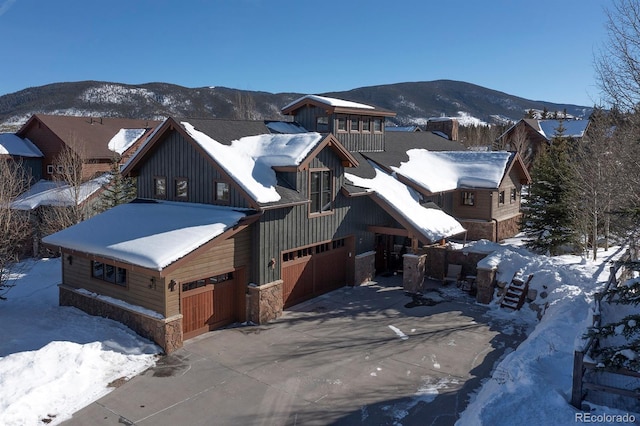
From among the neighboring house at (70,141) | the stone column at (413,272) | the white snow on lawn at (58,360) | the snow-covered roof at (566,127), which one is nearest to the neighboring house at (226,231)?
the stone column at (413,272)

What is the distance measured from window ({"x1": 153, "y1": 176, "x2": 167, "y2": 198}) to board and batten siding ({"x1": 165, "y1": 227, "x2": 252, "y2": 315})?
174 inches

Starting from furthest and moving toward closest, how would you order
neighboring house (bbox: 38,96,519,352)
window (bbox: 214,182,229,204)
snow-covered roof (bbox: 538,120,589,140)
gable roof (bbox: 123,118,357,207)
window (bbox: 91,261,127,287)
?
snow-covered roof (bbox: 538,120,589,140) → window (bbox: 214,182,229,204) → gable roof (bbox: 123,118,357,207) → window (bbox: 91,261,127,287) → neighboring house (bbox: 38,96,519,352)

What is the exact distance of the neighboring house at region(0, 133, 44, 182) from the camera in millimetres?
34500

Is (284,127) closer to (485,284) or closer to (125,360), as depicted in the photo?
(485,284)

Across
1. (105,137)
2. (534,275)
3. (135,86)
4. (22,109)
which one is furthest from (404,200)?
(135,86)

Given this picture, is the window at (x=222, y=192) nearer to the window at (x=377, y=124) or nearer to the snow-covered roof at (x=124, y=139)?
the window at (x=377, y=124)

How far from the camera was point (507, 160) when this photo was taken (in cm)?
2900

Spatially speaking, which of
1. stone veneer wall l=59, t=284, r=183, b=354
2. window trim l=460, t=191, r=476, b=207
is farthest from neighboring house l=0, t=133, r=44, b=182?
window trim l=460, t=191, r=476, b=207

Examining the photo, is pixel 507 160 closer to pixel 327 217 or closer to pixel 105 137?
pixel 327 217

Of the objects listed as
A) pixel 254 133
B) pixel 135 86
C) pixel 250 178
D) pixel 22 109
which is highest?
pixel 135 86

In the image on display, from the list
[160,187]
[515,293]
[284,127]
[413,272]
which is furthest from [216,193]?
[515,293]

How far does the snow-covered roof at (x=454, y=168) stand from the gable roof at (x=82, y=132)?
22.0 metres

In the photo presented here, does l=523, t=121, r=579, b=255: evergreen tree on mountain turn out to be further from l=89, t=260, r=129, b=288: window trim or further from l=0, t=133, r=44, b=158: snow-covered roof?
l=0, t=133, r=44, b=158: snow-covered roof

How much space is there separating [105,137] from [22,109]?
111 meters
